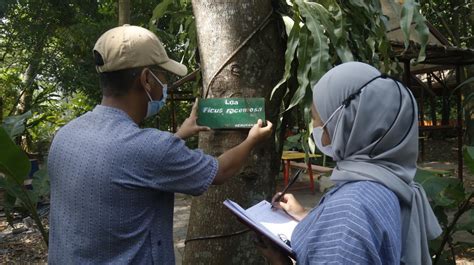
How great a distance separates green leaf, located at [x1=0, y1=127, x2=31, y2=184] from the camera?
→ 255 centimetres

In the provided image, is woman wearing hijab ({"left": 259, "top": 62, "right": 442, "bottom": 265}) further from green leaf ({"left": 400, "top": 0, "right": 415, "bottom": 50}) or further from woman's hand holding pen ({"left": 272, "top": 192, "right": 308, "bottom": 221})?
green leaf ({"left": 400, "top": 0, "right": 415, "bottom": 50})

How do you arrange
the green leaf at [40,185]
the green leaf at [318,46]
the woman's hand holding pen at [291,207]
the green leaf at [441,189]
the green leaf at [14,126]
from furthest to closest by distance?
the green leaf at [40,185]
the green leaf at [14,126]
the green leaf at [441,189]
the green leaf at [318,46]
the woman's hand holding pen at [291,207]

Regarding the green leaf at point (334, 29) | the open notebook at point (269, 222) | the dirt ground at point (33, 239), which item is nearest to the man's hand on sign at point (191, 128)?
the open notebook at point (269, 222)

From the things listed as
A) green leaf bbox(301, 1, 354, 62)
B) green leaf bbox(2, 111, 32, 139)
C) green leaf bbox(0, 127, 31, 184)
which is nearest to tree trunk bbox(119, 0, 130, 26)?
green leaf bbox(2, 111, 32, 139)

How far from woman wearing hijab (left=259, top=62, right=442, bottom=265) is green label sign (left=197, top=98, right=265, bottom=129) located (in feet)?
1.84

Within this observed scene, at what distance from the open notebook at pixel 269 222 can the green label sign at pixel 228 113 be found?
35 cm

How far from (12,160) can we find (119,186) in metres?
1.39

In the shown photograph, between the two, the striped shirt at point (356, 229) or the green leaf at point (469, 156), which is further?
the green leaf at point (469, 156)

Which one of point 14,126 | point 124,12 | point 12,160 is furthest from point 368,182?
point 124,12

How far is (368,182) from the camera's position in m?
1.28

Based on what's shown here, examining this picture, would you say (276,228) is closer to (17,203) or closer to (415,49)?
(17,203)

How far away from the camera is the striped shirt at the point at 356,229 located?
1177mm

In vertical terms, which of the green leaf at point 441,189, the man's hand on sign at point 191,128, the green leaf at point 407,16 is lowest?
the green leaf at point 441,189

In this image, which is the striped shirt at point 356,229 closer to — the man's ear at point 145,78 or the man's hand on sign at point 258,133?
the man's hand on sign at point 258,133
